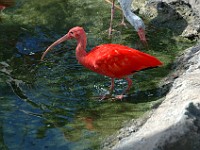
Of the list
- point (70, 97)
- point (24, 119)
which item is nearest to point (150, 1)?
point (70, 97)

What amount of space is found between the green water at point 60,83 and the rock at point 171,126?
315mm

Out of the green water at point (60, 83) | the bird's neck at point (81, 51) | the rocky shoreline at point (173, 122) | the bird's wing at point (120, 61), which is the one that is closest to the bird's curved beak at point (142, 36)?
the green water at point (60, 83)

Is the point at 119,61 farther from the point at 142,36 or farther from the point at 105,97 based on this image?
the point at 142,36

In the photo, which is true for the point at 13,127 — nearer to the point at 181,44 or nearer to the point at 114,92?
the point at 114,92

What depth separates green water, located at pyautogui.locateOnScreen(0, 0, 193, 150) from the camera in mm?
4730

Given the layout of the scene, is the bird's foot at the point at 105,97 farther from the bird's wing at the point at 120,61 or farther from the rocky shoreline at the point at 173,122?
the rocky shoreline at the point at 173,122

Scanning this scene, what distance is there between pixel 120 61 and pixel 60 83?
0.81m

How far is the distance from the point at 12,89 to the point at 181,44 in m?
2.56

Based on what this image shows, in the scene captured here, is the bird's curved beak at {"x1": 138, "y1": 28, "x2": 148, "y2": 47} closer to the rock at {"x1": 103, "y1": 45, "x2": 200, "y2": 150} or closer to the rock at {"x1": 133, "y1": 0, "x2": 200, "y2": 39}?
the rock at {"x1": 133, "y1": 0, "x2": 200, "y2": 39}

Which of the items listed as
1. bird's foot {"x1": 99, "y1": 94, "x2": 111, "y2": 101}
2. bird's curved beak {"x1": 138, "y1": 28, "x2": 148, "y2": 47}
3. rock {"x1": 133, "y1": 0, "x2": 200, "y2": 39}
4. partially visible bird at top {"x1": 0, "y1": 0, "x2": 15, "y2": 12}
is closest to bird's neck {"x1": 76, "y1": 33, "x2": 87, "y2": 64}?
bird's foot {"x1": 99, "y1": 94, "x2": 111, "y2": 101}

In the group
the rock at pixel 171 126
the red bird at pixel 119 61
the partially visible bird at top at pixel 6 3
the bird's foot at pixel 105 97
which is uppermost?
the partially visible bird at top at pixel 6 3

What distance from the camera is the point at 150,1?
311 inches

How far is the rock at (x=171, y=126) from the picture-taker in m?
4.05

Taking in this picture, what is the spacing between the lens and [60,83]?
5691 millimetres
